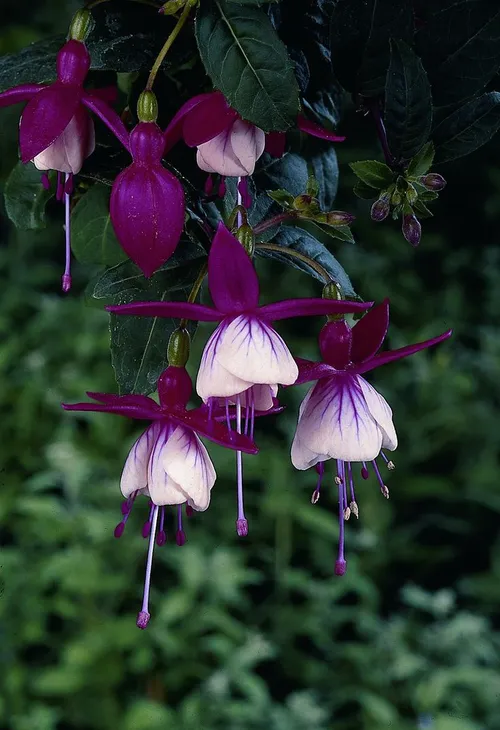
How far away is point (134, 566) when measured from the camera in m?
1.49

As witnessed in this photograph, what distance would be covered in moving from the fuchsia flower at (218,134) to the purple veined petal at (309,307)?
0.07 metres

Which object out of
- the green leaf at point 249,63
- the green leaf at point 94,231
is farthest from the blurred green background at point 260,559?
the green leaf at point 249,63

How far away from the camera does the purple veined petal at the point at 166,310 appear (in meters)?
0.38

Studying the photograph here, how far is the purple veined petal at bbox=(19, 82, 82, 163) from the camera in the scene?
15.8 inches

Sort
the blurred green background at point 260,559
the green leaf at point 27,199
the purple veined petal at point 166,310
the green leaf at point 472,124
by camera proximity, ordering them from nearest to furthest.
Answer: the purple veined petal at point 166,310 < the green leaf at point 472,124 < the green leaf at point 27,199 < the blurred green background at point 260,559

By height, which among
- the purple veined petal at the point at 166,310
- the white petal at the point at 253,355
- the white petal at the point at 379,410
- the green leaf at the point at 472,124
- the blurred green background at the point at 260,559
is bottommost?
the blurred green background at the point at 260,559

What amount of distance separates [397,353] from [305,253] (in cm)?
10

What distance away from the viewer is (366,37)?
491mm

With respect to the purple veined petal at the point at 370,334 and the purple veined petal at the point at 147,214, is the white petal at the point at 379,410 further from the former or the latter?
the purple veined petal at the point at 147,214

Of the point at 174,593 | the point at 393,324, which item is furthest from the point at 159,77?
the point at 393,324

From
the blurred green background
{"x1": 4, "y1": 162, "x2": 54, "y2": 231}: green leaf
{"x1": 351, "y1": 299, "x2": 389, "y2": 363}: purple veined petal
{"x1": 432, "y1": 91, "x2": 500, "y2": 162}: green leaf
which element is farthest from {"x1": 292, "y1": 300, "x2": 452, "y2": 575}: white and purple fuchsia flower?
the blurred green background

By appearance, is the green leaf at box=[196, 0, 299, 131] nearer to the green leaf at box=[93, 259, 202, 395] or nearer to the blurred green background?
the green leaf at box=[93, 259, 202, 395]

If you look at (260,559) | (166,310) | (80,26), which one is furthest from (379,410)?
(260,559)

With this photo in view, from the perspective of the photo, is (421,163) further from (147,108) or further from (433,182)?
(147,108)
